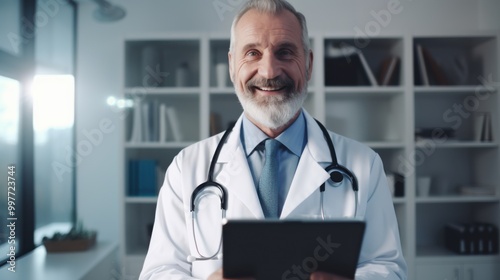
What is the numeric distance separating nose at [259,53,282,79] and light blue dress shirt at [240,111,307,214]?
0.56 feet

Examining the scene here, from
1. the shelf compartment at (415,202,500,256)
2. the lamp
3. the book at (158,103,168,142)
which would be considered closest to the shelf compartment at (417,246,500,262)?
the shelf compartment at (415,202,500,256)

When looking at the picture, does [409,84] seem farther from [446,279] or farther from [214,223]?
[214,223]

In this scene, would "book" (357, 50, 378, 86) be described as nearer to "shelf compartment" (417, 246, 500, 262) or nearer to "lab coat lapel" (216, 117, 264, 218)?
"shelf compartment" (417, 246, 500, 262)

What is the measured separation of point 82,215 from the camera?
113 inches

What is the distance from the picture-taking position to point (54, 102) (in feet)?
9.04

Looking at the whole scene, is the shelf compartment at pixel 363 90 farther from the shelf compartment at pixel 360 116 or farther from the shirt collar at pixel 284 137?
the shirt collar at pixel 284 137

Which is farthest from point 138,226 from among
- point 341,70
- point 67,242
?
point 341,70

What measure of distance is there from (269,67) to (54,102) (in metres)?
2.15

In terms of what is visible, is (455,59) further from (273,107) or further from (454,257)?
(273,107)

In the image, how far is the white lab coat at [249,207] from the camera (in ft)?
3.54

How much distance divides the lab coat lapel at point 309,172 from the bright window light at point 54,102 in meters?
1.96

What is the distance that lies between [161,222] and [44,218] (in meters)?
1.98

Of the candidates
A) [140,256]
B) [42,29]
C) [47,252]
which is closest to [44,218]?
[47,252]

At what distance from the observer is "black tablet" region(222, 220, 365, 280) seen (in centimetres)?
76
